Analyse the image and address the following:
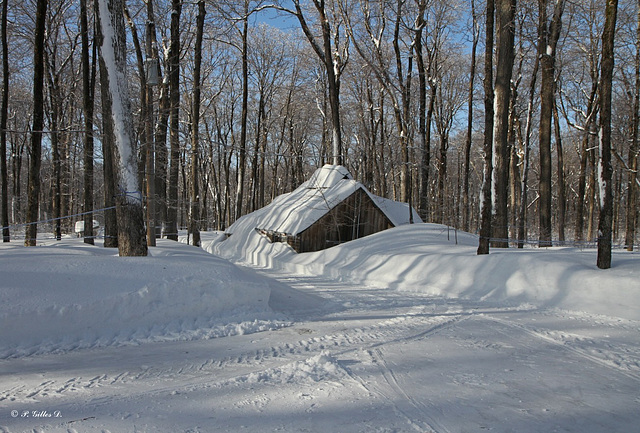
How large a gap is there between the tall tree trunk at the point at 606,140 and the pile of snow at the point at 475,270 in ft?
1.62

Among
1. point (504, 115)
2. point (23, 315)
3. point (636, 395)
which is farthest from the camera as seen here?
point (504, 115)

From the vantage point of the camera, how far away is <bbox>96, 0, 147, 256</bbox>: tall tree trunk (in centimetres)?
673

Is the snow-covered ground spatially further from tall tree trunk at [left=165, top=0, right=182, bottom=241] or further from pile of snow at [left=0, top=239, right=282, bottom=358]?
tall tree trunk at [left=165, top=0, right=182, bottom=241]

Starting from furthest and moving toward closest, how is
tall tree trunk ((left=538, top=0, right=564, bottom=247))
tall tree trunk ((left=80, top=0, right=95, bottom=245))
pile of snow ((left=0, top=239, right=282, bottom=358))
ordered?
tall tree trunk ((left=538, top=0, right=564, bottom=247))
tall tree trunk ((left=80, top=0, right=95, bottom=245))
pile of snow ((left=0, top=239, right=282, bottom=358))

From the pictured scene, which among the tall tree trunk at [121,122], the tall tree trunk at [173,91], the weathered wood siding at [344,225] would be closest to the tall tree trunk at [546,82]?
the weathered wood siding at [344,225]

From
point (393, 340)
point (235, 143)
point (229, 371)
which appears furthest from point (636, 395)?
point (235, 143)

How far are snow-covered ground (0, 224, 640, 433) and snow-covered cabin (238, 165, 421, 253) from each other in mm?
8292

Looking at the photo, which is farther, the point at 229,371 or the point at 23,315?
the point at 23,315

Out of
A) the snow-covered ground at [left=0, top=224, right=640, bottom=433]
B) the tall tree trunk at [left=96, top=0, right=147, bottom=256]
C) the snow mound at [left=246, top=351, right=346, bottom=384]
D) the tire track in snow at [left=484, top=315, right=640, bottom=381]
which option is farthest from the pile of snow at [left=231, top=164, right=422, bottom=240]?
the snow mound at [left=246, top=351, right=346, bottom=384]

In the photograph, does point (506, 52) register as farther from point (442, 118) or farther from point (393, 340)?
point (442, 118)

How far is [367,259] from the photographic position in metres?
12.6

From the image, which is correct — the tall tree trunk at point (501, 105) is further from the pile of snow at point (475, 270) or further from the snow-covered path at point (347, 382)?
the snow-covered path at point (347, 382)

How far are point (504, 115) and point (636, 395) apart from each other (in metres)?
9.35

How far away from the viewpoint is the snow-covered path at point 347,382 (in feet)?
9.68
